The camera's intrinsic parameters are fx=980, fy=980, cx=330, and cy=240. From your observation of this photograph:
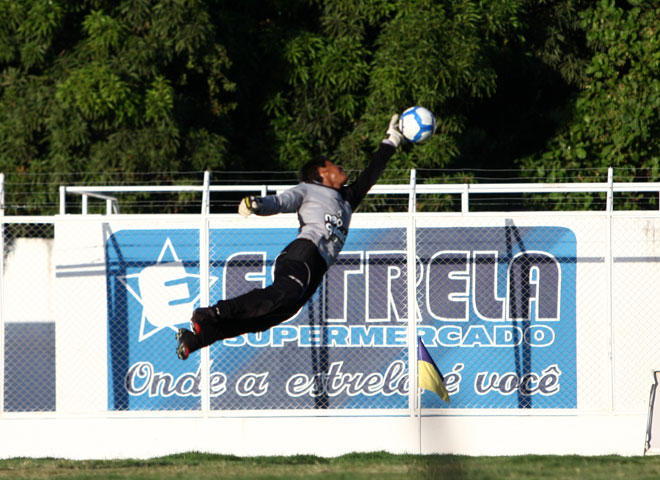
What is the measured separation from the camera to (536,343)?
12195 millimetres

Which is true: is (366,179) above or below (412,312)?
above

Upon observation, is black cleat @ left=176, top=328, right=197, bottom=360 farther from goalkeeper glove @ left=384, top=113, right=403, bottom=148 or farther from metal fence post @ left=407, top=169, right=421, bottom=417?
metal fence post @ left=407, top=169, right=421, bottom=417

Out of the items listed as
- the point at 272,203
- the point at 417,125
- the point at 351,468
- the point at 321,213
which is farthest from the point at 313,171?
the point at 351,468

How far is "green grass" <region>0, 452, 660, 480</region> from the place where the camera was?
8.48 m

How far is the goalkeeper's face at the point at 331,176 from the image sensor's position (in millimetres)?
8930

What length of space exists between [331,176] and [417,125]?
1.09m

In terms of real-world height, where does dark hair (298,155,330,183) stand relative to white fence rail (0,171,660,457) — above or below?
above

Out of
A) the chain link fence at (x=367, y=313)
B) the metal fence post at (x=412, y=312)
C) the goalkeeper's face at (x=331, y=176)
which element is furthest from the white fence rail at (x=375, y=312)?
the goalkeeper's face at (x=331, y=176)

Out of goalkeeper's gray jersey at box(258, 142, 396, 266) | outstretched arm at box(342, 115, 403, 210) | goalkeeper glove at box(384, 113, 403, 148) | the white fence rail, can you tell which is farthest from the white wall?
goalkeeper's gray jersey at box(258, 142, 396, 266)

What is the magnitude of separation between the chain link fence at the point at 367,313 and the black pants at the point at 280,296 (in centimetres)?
354

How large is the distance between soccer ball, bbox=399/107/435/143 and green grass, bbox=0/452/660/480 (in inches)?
122

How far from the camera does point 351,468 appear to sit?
910cm

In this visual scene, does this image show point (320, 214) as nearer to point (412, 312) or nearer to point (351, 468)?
point (351, 468)

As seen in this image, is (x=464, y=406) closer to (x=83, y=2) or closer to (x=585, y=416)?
(x=585, y=416)
